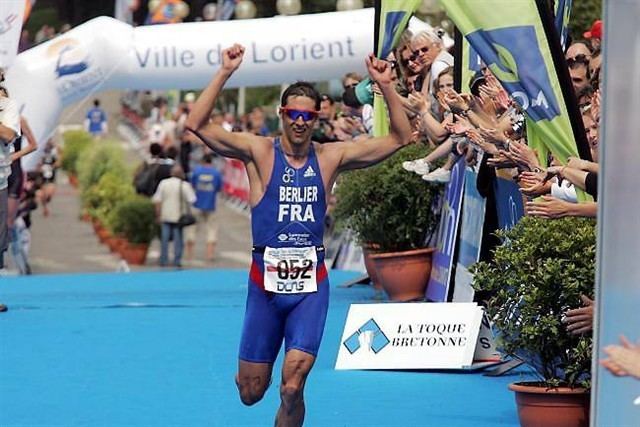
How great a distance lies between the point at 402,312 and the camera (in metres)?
11.3

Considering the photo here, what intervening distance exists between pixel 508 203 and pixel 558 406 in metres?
3.18

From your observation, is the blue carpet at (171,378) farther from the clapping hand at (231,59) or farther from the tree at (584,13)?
the tree at (584,13)

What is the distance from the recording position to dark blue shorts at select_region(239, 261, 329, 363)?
8.01 metres

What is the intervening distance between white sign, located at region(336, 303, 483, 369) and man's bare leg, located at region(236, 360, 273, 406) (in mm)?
3013

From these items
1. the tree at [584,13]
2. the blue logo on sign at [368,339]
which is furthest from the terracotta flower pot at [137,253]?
the blue logo on sign at [368,339]

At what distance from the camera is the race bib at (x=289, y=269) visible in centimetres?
802

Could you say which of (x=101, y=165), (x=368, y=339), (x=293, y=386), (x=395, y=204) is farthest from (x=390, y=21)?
(x=101, y=165)

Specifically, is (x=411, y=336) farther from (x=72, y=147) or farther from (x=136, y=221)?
(x=72, y=147)

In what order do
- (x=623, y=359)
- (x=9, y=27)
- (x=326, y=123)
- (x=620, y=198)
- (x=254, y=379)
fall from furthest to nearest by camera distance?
(x=326, y=123)
(x=9, y=27)
(x=254, y=379)
(x=620, y=198)
(x=623, y=359)

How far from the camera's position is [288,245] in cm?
805

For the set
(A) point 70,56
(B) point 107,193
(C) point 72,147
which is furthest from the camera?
(C) point 72,147

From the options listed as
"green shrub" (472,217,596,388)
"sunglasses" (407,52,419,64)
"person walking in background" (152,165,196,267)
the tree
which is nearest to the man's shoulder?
"sunglasses" (407,52,419,64)

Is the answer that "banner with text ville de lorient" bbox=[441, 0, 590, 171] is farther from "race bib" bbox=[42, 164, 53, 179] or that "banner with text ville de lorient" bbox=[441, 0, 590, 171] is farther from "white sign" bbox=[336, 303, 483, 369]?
"race bib" bbox=[42, 164, 53, 179]

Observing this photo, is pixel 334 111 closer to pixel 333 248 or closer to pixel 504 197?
pixel 333 248
